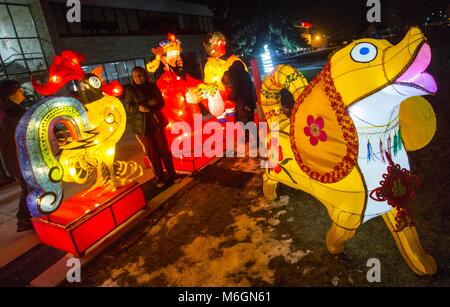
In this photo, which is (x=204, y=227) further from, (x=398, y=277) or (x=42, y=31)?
(x=42, y=31)

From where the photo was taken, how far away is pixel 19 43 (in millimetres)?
12852

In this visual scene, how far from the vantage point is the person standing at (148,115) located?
4.42 meters

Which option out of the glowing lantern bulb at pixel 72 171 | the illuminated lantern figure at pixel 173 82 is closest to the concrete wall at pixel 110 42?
the illuminated lantern figure at pixel 173 82

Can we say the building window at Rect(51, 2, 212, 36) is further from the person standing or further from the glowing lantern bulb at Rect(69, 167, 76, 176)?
the glowing lantern bulb at Rect(69, 167, 76, 176)

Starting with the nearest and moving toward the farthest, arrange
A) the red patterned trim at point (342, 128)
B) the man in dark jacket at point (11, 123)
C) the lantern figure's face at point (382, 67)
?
the lantern figure's face at point (382, 67)
the red patterned trim at point (342, 128)
the man in dark jacket at point (11, 123)

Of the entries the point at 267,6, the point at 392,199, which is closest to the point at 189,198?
the point at 392,199

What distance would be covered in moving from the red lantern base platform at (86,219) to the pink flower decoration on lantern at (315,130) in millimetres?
2464

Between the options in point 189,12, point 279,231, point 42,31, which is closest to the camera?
point 279,231

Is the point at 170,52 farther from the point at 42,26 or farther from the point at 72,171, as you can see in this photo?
the point at 42,26

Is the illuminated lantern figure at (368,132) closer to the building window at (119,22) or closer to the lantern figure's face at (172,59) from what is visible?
the lantern figure's face at (172,59)

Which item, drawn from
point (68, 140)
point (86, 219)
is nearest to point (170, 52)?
point (68, 140)
